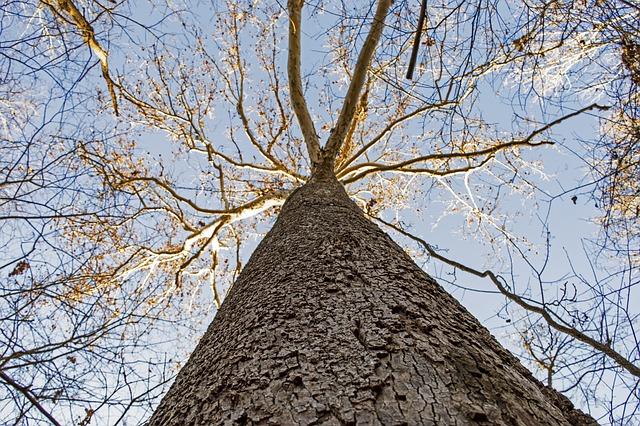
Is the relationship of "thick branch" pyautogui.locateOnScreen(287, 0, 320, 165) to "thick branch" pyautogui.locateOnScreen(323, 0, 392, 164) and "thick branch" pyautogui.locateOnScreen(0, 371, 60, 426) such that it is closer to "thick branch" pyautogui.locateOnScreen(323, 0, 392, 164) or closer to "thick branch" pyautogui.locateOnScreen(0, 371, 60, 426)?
"thick branch" pyautogui.locateOnScreen(323, 0, 392, 164)

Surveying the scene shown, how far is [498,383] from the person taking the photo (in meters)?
1.07

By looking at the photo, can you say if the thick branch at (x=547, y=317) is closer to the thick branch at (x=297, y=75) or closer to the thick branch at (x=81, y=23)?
Result: the thick branch at (x=297, y=75)

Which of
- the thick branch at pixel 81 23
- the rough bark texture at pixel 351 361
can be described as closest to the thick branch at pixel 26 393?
the rough bark texture at pixel 351 361

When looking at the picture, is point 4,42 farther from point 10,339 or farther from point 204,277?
point 204,277

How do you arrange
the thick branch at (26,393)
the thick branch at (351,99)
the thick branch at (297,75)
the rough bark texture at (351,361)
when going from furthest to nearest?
the thick branch at (297,75) → the thick branch at (351,99) → the thick branch at (26,393) → the rough bark texture at (351,361)

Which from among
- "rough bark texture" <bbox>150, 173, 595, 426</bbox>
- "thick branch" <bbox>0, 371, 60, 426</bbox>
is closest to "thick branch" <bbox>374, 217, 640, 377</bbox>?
"rough bark texture" <bbox>150, 173, 595, 426</bbox>

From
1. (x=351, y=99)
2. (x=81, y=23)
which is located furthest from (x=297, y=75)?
(x=81, y=23)

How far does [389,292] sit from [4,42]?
2308 mm

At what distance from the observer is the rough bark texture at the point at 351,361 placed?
893 millimetres

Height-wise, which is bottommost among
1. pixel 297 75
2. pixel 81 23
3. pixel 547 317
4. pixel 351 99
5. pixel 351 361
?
pixel 351 361

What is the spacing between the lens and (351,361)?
1046 millimetres

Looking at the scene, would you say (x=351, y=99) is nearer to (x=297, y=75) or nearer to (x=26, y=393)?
(x=297, y=75)

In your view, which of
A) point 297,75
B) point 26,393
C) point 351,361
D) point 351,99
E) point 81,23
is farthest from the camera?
point 297,75

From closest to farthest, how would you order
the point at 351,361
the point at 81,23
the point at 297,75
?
the point at 351,361 → the point at 81,23 → the point at 297,75
